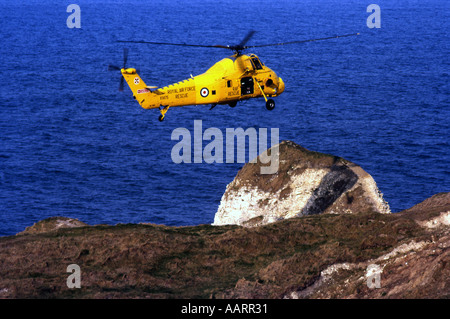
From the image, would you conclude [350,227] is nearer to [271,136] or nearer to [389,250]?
[389,250]

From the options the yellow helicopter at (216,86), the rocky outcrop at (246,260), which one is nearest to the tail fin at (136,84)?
the yellow helicopter at (216,86)

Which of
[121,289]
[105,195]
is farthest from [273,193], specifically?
[105,195]

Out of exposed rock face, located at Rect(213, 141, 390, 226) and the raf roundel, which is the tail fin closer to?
the raf roundel

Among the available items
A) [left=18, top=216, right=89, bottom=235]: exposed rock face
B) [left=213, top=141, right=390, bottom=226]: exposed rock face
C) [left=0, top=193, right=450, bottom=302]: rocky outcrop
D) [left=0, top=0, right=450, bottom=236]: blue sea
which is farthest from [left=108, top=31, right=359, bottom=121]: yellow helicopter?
[left=0, top=0, right=450, bottom=236]: blue sea

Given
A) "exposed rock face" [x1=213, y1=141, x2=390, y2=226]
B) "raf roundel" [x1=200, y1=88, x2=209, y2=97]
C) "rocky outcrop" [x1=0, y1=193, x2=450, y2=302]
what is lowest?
"rocky outcrop" [x1=0, y1=193, x2=450, y2=302]

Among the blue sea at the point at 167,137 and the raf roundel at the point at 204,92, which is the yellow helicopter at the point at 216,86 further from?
the blue sea at the point at 167,137

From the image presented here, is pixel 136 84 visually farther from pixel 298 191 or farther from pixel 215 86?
pixel 298 191

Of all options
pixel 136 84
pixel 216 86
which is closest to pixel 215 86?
pixel 216 86

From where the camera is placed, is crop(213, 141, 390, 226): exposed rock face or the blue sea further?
the blue sea
